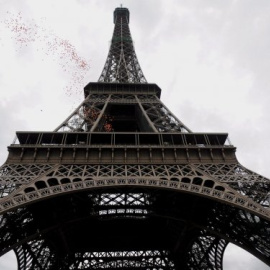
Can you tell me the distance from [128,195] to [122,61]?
64.6ft

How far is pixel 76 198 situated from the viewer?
18.9 metres

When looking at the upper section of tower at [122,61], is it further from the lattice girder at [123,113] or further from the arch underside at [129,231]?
the arch underside at [129,231]

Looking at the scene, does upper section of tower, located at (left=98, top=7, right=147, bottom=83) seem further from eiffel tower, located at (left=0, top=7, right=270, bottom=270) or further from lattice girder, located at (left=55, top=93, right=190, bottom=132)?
eiffel tower, located at (left=0, top=7, right=270, bottom=270)

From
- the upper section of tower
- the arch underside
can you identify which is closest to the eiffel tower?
the arch underside

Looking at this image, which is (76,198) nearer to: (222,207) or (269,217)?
(222,207)

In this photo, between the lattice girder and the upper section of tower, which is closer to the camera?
the lattice girder

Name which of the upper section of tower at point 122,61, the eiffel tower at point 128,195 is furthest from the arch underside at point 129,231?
the upper section of tower at point 122,61

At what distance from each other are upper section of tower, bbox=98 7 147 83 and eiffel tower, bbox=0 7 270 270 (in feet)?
19.3

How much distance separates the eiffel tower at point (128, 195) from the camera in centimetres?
1593

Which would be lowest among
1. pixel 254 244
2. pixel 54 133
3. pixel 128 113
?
pixel 254 244

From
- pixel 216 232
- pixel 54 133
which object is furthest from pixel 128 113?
pixel 216 232

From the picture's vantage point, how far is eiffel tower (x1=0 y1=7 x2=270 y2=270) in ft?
52.3

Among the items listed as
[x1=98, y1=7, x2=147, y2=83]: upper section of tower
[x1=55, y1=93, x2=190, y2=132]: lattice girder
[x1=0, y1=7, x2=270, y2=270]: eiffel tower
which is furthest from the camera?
[x1=98, y1=7, x2=147, y2=83]: upper section of tower

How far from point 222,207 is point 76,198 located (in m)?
8.40
